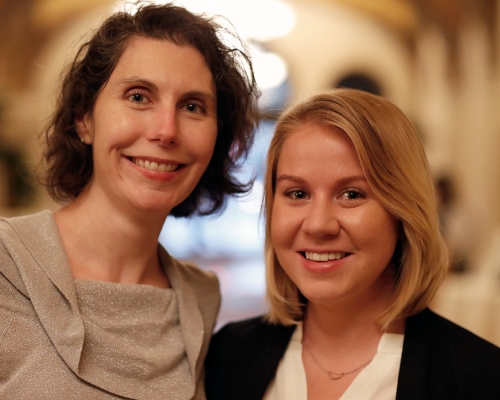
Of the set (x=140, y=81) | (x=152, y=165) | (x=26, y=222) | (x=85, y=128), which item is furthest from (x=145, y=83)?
(x=26, y=222)

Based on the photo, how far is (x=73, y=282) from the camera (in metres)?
1.89

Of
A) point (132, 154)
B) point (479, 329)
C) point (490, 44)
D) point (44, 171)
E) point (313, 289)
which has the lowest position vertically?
point (479, 329)

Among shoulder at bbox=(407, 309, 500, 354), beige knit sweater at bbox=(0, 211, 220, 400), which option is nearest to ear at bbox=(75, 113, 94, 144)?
beige knit sweater at bbox=(0, 211, 220, 400)

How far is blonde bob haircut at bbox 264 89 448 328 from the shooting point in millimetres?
1887

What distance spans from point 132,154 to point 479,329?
495 centimetres

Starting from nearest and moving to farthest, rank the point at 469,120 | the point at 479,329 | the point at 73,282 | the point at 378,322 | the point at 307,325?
the point at 73,282
the point at 378,322
the point at 307,325
the point at 479,329
the point at 469,120

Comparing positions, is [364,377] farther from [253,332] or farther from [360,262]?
[253,332]

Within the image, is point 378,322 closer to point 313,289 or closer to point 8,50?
point 313,289

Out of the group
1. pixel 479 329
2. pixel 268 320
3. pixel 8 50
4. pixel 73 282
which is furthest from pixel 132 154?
pixel 8 50

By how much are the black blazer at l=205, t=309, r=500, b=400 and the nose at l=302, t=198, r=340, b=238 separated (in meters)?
0.48

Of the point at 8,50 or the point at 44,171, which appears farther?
the point at 8,50

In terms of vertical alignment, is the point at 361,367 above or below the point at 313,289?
below

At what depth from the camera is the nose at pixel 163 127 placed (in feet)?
6.36

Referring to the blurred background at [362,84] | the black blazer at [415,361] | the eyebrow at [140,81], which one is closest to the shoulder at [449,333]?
the black blazer at [415,361]
